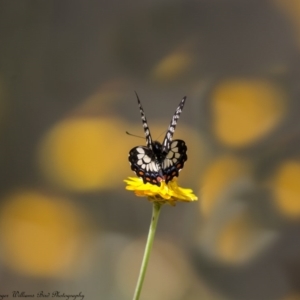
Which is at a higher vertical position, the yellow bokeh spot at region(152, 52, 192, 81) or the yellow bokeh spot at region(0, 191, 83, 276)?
the yellow bokeh spot at region(152, 52, 192, 81)

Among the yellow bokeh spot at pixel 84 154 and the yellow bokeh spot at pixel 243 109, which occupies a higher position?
the yellow bokeh spot at pixel 243 109

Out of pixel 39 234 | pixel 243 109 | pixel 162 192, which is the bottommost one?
pixel 39 234

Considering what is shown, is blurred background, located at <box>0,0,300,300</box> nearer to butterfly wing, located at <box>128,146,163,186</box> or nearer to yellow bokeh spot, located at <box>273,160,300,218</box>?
yellow bokeh spot, located at <box>273,160,300,218</box>

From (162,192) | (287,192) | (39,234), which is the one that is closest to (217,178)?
(287,192)

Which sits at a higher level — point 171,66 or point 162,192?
point 171,66

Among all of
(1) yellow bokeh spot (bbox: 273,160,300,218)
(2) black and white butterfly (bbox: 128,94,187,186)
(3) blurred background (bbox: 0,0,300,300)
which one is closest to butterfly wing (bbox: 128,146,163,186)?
(2) black and white butterfly (bbox: 128,94,187,186)

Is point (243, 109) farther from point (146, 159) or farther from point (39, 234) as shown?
point (39, 234)

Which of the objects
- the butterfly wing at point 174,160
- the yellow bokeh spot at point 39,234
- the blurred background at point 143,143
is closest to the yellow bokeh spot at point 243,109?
the blurred background at point 143,143

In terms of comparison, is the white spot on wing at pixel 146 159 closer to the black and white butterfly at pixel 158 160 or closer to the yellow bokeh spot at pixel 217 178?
the black and white butterfly at pixel 158 160
